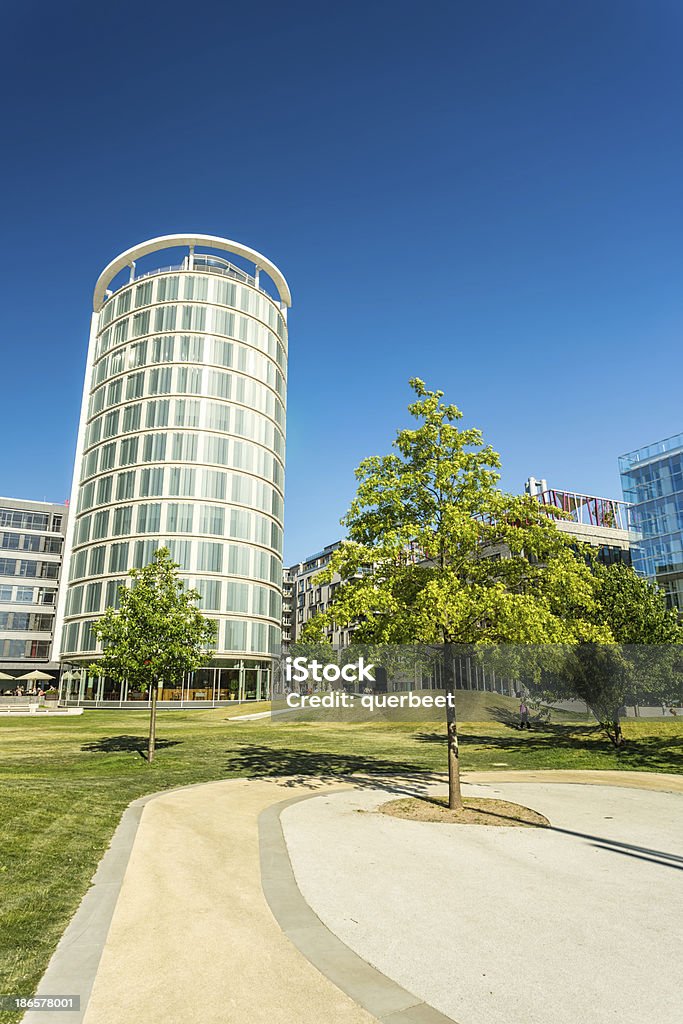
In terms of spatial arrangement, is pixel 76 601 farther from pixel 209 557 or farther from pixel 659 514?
pixel 659 514

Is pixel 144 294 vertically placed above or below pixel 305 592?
above

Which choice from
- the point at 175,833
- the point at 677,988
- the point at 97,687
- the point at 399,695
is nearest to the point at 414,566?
the point at 175,833

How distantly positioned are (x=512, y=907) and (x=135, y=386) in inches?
2676

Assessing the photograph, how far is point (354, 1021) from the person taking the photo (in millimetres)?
4758

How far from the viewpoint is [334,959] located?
593cm

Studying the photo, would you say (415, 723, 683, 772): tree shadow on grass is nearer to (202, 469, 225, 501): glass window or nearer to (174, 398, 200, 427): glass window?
(202, 469, 225, 501): glass window

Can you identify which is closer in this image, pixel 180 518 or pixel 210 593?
pixel 210 593

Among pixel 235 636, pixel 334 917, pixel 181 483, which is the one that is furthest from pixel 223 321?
pixel 334 917

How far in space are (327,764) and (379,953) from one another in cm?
1529

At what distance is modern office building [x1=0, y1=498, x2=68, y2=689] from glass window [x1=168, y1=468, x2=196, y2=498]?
138 feet

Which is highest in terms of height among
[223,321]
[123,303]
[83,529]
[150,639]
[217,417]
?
[123,303]

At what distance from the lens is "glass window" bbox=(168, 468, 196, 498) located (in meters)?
63.7

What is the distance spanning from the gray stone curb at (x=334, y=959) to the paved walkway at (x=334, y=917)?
18mm

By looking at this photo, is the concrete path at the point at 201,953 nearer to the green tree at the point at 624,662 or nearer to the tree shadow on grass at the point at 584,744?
the tree shadow on grass at the point at 584,744
